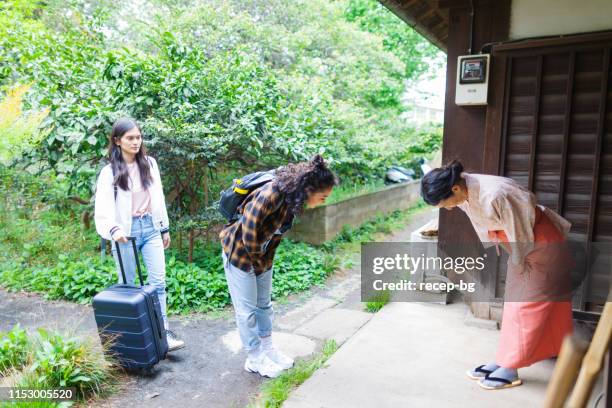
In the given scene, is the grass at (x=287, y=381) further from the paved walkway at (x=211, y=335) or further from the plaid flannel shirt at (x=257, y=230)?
the plaid flannel shirt at (x=257, y=230)

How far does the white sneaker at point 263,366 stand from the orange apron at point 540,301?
152 centimetres

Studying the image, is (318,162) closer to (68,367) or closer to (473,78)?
(473,78)

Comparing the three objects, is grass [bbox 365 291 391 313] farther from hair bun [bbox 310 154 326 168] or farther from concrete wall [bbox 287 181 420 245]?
concrete wall [bbox 287 181 420 245]

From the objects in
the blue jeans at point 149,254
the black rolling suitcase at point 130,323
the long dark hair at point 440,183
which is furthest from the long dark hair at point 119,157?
the long dark hair at point 440,183

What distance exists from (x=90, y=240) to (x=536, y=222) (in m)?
5.59

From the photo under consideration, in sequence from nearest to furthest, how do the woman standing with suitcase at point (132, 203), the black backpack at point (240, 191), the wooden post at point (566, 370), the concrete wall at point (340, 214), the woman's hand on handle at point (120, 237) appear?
the wooden post at point (566, 370) < the black backpack at point (240, 191) < the woman's hand on handle at point (120, 237) < the woman standing with suitcase at point (132, 203) < the concrete wall at point (340, 214)

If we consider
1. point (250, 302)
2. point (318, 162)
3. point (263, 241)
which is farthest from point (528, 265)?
point (250, 302)

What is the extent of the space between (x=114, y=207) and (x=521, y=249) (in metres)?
2.77

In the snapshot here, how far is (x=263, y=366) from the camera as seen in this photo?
3146 mm

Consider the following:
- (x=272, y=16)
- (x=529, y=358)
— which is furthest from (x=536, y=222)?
(x=272, y=16)

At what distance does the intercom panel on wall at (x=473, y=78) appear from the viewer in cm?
351

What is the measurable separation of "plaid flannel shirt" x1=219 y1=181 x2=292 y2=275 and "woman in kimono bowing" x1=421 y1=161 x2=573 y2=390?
0.91 meters

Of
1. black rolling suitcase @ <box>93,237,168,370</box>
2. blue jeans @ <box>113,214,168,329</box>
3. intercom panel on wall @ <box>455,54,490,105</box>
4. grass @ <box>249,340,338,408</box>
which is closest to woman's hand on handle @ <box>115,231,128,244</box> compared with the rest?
black rolling suitcase @ <box>93,237,168,370</box>

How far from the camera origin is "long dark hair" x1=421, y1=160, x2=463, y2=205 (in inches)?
98.8
